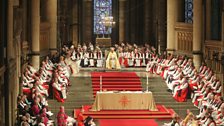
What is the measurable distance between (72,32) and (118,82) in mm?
18361

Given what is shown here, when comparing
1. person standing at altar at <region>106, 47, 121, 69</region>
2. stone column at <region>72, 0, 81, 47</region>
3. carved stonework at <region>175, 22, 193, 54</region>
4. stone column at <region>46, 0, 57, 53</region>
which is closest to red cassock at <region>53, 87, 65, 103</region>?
person standing at altar at <region>106, 47, 121, 69</region>

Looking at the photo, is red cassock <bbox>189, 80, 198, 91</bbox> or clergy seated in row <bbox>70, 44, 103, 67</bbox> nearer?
red cassock <bbox>189, 80, 198, 91</bbox>

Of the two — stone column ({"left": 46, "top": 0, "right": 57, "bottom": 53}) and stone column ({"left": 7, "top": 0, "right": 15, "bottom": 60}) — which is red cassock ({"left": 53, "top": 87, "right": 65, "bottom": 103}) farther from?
stone column ({"left": 46, "top": 0, "right": 57, "bottom": 53})

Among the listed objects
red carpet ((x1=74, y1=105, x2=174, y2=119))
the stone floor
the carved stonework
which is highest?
the carved stonework

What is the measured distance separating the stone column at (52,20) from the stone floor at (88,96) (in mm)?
6306

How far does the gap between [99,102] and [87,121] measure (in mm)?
4867

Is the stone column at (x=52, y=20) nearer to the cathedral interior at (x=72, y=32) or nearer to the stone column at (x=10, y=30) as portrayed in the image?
the cathedral interior at (x=72, y=32)

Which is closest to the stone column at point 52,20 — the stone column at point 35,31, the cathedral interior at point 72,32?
the cathedral interior at point 72,32

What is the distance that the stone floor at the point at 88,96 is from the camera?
92.2 feet

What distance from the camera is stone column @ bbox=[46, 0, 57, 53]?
128 feet

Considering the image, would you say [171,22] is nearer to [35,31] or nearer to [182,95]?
[35,31]

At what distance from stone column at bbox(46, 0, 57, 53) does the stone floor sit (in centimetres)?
631

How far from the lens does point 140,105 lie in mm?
27516

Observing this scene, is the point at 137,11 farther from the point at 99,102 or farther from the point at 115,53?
the point at 99,102
